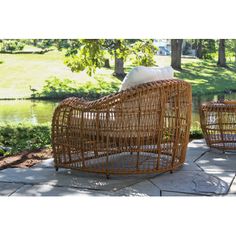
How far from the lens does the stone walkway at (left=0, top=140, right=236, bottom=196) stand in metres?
3.75

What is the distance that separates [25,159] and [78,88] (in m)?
7.69

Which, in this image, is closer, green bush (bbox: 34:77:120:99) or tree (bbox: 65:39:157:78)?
tree (bbox: 65:39:157:78)

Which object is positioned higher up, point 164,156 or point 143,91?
point 143,91

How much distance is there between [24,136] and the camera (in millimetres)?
6957

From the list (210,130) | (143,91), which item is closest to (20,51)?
(210,130)

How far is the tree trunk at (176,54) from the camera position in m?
13.6

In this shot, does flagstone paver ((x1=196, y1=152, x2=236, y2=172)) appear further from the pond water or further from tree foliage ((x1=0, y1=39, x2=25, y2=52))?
tree foliage ((x1=0, y1=39, x2=25, y2=52))

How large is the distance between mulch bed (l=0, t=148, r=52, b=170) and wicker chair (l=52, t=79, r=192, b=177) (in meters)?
0.54

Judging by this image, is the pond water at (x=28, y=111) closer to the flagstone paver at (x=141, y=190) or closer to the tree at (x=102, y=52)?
the tree at (x=102, y=52)

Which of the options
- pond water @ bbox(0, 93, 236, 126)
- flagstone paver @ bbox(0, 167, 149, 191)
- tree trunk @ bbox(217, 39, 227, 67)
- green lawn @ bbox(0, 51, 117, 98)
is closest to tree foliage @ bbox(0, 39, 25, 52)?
green lawn @ bbox(0, 51, 117, 98)

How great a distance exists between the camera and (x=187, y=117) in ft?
14.3

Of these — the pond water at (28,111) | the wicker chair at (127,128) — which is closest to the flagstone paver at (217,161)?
the wicker chair at (127,128)
